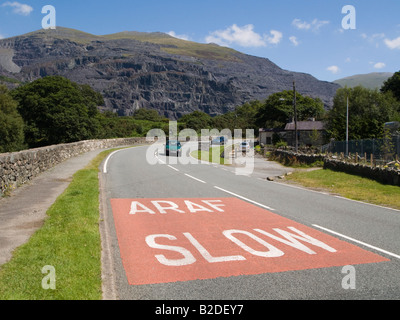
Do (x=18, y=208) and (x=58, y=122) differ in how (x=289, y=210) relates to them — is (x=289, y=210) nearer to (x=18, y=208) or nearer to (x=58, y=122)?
(x=18, y=208)

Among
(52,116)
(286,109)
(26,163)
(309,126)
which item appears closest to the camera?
(26,163)

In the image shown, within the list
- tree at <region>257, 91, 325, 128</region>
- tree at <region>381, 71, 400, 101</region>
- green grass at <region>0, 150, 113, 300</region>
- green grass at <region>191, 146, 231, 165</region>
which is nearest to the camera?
green grass at <region>0, 150, 113, 300</region>

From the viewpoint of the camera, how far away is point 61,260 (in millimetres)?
6113

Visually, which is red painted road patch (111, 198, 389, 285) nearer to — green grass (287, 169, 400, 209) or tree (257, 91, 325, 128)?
green grass (287, 169, 400, 209)

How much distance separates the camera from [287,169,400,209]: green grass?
14479 millimetres

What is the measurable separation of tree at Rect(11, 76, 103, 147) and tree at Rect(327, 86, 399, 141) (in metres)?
43.1

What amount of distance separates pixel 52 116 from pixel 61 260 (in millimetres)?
62732

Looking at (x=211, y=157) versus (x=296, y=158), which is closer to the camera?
(x=296, y=158)

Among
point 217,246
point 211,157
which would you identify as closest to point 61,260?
point 217,246

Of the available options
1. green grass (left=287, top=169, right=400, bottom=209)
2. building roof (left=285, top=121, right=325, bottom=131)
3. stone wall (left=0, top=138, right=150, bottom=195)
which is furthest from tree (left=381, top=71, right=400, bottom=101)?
stone wall (left=0, top=138, right=150, bottom=195)

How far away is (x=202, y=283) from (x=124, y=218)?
A: 5.15m

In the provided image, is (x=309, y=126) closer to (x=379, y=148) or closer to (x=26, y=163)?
(x=379, y=148)
